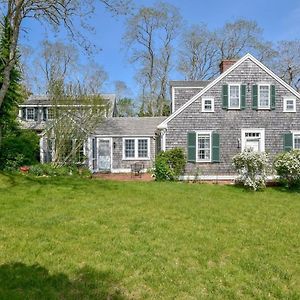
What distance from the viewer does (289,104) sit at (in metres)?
17.9

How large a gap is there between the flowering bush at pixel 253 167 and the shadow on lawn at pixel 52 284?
9.85 m

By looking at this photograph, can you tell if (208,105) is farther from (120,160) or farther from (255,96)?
(120,160)

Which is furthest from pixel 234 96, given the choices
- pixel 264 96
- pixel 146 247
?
pixel 146 247

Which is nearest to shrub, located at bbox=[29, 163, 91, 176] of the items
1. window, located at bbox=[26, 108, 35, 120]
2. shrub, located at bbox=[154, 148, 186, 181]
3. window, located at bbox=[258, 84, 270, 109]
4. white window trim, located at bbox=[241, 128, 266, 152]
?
shrub, located at bbox=[154, 148, 186, 181]

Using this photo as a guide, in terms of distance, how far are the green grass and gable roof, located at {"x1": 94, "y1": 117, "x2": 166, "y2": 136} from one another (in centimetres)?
1104

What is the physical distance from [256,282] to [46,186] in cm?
989

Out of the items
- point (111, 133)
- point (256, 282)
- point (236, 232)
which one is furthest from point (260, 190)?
point (111, 133)

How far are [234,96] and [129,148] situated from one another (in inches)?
305

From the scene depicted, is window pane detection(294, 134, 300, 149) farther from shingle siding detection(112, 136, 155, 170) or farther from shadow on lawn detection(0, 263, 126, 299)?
shadow on lawn detection(0, 263, 126, 299)

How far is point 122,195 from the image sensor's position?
11422 mm

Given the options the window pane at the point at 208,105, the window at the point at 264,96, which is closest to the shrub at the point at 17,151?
the window pane at the point at 208,105

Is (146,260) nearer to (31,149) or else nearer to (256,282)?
(256,282)

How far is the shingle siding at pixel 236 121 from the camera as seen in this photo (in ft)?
58.4

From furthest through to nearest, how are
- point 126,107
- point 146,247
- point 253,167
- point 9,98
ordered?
point 126,107 → point 9,98 → point 253,167 → point 146,247
